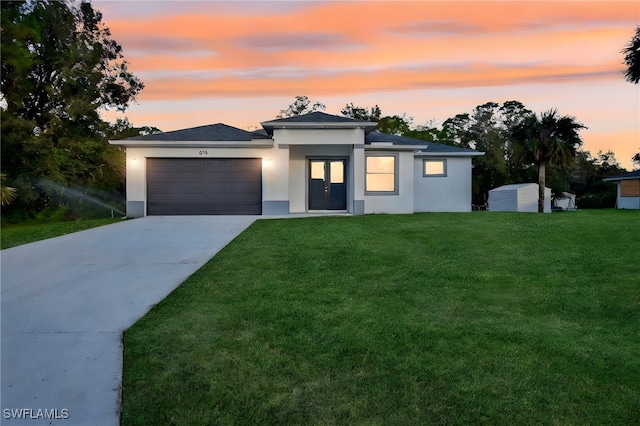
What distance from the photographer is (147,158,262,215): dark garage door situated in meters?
15.9

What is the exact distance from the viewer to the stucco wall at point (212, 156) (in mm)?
15734

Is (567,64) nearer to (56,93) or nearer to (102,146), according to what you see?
(102,146)

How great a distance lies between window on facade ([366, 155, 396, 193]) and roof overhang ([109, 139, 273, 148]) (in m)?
3.97

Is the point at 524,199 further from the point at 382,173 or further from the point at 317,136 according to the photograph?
the point at 317,136

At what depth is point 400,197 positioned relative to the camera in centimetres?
1669

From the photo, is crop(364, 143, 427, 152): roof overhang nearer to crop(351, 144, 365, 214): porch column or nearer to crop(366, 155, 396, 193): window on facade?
crop(366, 155, 396, 193): window on facade

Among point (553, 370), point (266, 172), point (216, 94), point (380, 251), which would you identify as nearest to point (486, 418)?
point (553, 370)

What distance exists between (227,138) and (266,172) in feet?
6.88

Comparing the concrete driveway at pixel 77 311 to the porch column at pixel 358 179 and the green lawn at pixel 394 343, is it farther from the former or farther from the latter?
the porch column at pixel 358 179

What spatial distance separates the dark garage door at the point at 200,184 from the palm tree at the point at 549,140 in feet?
47.0

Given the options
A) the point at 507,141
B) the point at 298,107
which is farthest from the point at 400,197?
the point at 507,141

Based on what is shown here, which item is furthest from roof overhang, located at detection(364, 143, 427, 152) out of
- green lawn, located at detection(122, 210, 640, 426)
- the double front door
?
green lawn, located at detection(122, 210, 640, 426)

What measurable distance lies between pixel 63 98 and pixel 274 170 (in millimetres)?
16621

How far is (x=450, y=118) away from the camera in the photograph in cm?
4397
